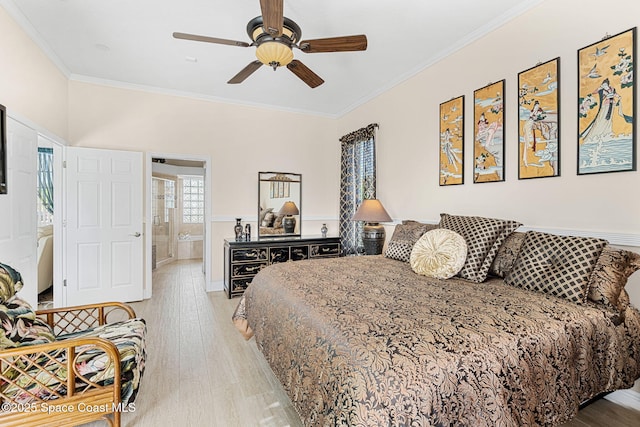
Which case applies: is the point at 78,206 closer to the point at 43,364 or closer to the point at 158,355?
the point at 158,355

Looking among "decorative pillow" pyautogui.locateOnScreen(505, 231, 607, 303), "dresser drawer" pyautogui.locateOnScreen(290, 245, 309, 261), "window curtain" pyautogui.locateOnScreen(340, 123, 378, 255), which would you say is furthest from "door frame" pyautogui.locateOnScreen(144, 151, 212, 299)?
"decorative pillow" pyautogui.locateOnScreen(505, 231, 607, 303)

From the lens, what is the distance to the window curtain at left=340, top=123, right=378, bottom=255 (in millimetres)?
4340

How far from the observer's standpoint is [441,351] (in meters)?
1.17

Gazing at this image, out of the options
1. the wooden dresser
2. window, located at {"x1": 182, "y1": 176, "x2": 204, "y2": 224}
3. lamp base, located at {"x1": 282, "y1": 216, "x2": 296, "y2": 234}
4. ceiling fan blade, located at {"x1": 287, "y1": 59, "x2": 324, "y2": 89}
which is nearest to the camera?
ceiling fan blade, located at {"x1": 287, "y1": 59, "x2": 324, "y2": 89}

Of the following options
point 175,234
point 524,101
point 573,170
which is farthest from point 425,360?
point 175,234

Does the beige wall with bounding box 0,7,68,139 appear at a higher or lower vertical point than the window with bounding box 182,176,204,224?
higher

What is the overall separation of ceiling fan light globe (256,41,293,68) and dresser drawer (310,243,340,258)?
2966 mm

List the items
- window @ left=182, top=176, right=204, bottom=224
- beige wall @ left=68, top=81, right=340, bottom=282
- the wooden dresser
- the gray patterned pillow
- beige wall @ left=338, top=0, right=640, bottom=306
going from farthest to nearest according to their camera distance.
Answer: window @ left=182, top=176, right=204, bottom=224
the wooden dresser
beige wall @ left=68, top=81, right=340, bottom=282
the gray patterned pillow
beige wall @ left=338, top=0, right=640, bottom=306

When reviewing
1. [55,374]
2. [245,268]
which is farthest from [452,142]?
[55,374]

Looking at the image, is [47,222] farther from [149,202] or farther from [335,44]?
[335,44]

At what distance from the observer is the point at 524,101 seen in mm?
2441

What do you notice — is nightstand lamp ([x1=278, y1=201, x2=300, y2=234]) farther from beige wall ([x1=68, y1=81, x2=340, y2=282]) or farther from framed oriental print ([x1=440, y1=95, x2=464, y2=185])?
framed oriental print ([x1=440, y1=95, x2=464, y2=185])

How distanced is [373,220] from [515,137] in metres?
1.69

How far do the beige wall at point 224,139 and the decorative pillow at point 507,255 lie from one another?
3.36 metres
